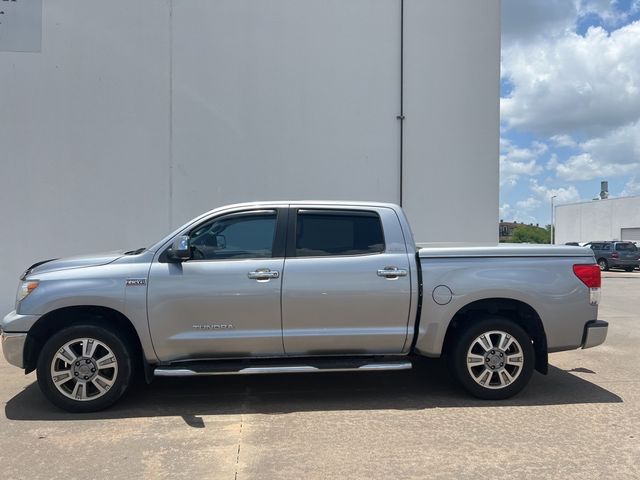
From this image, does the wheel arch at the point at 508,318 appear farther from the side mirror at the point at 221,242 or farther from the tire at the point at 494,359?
the side mirror at the point at 221,242

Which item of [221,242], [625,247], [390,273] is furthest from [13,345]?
[625,247]

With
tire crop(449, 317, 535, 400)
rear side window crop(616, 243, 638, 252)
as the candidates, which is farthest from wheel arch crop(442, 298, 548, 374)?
rear side window crop(616, 243, 638, 252)

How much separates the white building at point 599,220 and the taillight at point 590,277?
4473 cm

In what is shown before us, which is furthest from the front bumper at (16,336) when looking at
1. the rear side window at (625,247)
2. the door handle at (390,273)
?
the rear side window at (625,247)

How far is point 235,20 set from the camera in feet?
29.3

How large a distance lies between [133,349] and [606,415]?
4.42 metres

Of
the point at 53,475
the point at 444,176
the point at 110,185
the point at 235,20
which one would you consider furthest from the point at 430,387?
the point at 235,20

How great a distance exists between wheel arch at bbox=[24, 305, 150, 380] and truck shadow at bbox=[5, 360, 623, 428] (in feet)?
1.41

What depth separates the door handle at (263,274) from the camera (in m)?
4.80

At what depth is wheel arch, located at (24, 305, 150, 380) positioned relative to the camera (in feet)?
15.7

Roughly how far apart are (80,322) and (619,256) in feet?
94.2

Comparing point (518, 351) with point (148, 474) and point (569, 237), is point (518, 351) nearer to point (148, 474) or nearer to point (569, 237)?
point (148, 474)

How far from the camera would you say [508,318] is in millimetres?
5297

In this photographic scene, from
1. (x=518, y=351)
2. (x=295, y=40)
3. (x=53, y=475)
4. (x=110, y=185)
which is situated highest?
(x=295, y=40)
